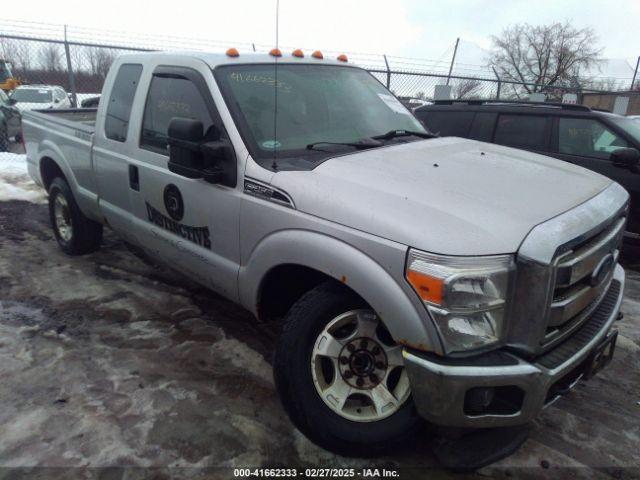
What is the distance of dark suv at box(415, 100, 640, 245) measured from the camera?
529 cm

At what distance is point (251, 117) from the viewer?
2920 mm

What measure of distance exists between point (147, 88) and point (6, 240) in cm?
322

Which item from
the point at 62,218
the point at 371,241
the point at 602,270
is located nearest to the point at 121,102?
the point at 62,218

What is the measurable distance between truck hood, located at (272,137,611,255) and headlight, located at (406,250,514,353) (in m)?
0.05

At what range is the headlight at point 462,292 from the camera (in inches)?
77.1

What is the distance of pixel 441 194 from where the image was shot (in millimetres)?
2279

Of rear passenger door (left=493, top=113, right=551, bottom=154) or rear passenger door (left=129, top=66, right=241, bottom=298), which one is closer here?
rear passenger door (left=129, top=66, right=241, bottom=298)

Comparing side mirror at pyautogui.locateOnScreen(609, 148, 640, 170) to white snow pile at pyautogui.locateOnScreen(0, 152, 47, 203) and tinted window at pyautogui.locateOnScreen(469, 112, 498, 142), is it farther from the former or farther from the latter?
white snow pile at pyautogui.locateOnScreen(0, 152, 47, 203)

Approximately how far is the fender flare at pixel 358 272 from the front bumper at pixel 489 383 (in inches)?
3.7

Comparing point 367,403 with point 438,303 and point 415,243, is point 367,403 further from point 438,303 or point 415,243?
point 415,243

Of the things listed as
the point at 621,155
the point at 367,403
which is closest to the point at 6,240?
the point at 367,403

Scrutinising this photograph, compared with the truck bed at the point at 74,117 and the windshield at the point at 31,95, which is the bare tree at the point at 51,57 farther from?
the windshield at the point at 31,95

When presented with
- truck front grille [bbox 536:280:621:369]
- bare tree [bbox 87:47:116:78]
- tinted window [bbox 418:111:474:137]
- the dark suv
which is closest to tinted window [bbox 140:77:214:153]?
truck front grille [bbox 536:280:621:369]

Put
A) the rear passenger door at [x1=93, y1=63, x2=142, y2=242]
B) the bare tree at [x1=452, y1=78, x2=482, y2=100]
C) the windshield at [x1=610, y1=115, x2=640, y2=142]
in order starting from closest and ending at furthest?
1. the rear passenger door at [x1=93, y1=63, x2=142, y2=242]
2. the windshield at [x1=610, y1=115, x2=640, y2=142]
3. the bare tree at [x1=452, y1=78, x2=482, y2=100]
